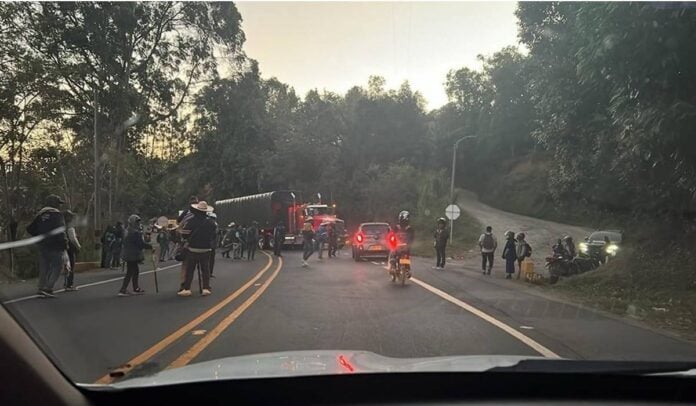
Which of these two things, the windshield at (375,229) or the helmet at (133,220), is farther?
the windshield at (375,229)

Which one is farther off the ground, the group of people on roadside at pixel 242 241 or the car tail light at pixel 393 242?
the car tail light at pixel 393 242

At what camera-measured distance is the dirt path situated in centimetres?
3831

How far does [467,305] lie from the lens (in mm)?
11508

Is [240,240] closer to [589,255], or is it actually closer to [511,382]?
[589,255]

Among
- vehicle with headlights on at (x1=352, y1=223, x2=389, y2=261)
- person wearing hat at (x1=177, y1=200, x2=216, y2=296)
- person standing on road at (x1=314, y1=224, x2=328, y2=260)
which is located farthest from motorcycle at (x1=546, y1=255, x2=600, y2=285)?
person standing on road at (x1=314, y1=224, x2=328, y2=260)

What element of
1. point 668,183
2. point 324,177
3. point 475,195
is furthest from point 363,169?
point 668,183

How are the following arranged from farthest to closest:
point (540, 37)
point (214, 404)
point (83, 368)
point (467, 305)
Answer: point (540, 37) → point (467, 305) → point (83, 368) → point (214, 404)

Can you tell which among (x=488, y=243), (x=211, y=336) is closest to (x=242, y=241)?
(x=488, y=243)

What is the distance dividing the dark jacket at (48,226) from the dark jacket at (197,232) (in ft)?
7.26

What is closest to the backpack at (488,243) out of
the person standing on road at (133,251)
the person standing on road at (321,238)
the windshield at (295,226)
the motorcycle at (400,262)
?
the windshield at (295,226)

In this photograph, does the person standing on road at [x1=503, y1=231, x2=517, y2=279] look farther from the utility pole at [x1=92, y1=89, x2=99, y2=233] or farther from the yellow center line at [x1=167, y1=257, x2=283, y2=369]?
the utility pole at [x1=92, y1=89, x2=99, y2=233]

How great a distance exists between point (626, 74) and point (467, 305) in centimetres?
461

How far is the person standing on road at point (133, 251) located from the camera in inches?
510

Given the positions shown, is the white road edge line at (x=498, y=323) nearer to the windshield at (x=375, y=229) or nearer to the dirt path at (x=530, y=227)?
the windshield at (x=375, y=229)
